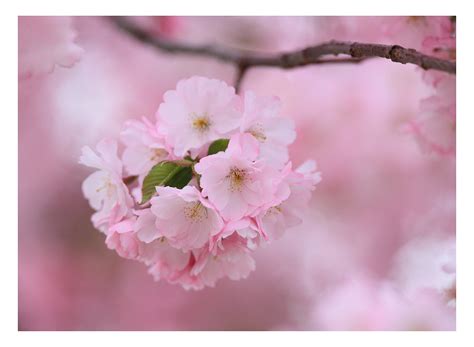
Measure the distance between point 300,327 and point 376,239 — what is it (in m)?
0.24

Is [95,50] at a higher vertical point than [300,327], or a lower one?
higher

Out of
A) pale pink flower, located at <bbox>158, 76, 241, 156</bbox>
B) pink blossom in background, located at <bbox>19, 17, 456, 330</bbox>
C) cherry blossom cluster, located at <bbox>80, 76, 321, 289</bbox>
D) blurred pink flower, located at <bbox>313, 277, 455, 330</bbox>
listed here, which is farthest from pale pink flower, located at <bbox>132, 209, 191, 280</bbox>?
blurred pink flower, located at <bbox>313, 277, 455, 330</bbox>

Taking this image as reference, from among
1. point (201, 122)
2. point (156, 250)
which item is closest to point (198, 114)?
point (201, 122)

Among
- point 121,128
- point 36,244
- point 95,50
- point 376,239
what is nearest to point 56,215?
point 36,244

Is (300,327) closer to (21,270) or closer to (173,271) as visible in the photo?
(173,271)

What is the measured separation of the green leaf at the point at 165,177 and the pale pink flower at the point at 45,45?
0.40m

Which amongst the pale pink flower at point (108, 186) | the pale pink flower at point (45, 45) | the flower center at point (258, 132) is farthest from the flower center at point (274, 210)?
the pale pink flower at point (45, 45)

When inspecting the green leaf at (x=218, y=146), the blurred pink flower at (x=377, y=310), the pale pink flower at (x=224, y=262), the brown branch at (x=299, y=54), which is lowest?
the blurred pink flower at (x=377, y=310)

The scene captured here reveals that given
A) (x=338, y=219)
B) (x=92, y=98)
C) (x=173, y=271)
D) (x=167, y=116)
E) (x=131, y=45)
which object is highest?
(x=131, y=45)

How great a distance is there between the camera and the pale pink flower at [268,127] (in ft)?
3.04

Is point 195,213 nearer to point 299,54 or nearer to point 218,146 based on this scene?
point 218,146

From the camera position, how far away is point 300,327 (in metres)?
1.22

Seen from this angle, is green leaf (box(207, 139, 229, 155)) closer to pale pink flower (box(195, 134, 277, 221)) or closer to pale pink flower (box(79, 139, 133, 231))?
pale pink flower (box(195, 134, 277, 221))

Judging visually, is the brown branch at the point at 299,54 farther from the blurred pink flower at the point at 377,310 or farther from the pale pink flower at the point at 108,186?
the blurred pink flower at the point at 377,310
